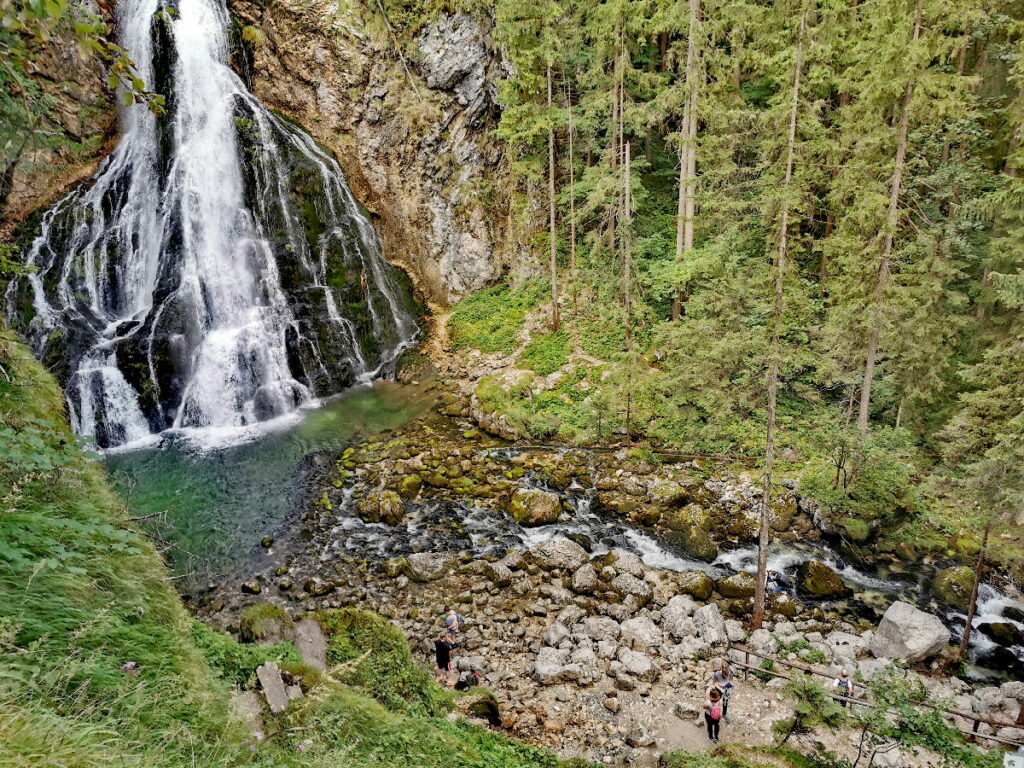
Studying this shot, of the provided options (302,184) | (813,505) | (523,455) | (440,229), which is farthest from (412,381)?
(813,505)

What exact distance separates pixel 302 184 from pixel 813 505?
80.0 feet

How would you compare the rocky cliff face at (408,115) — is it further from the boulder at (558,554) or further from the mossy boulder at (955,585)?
the mossy boulder at (955,585)

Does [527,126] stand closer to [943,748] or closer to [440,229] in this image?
[440,229]

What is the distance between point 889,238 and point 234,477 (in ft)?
63.4

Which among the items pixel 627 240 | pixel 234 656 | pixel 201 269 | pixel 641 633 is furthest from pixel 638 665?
pixel 201 269

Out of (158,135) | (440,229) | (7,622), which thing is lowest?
(7,622)

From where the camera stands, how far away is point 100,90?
23203 mm

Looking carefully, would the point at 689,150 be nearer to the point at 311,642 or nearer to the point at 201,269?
the point at 311,642

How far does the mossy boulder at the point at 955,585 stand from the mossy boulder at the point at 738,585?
13.6 ft

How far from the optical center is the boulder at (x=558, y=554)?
12.3m

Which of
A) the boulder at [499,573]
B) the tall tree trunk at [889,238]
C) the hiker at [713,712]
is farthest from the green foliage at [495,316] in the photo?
the hiker at [713,712]

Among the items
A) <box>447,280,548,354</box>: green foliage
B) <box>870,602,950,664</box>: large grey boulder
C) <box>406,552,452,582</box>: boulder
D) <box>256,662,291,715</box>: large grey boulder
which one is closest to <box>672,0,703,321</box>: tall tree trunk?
<box>447,280,548,354</box>: green foliage

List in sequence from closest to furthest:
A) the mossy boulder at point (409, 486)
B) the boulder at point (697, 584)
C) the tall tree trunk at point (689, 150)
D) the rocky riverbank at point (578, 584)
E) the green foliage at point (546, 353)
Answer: the rocky riverbank at point (578, 584) < the boulder at point (697, 584) < the mossy boulder at point (409, 486) < the tall tree trunk at point (689, 150) < the green foliage at point (546, 353)

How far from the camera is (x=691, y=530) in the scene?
1314 centimetres
